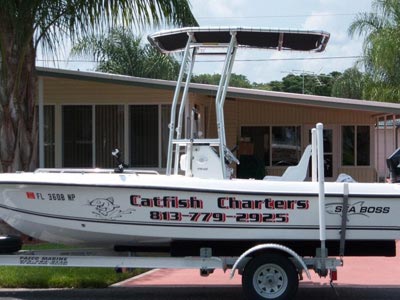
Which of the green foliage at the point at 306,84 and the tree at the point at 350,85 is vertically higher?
the green foliage at the point at 306,84

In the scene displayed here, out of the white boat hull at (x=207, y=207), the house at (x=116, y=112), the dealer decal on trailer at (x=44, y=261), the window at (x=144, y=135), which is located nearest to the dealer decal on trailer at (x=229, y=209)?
the white boat hull at (x=207, y=207)

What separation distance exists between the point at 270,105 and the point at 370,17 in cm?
786

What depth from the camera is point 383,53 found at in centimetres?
2539

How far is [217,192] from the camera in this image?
808cm

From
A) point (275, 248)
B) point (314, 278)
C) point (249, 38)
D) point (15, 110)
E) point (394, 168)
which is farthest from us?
point (15, 110)

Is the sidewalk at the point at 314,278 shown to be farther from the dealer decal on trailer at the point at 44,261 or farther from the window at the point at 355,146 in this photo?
the window at the point at 355,146

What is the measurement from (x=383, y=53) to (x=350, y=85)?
855 cm

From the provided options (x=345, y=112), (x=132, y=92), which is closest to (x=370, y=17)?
(x=345, y=112)

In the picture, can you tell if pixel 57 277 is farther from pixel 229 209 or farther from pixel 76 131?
pixel 76 131

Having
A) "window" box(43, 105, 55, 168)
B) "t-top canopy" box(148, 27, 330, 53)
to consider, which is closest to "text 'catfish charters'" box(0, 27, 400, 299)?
"t-top canopy" box(148, 27, 330, 53)

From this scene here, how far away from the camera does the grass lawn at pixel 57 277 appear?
9.51 meters

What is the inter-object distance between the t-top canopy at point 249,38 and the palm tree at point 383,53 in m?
17.0

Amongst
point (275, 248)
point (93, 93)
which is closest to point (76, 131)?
point (93, 93)

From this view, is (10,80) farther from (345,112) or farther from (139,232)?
(345,112)
